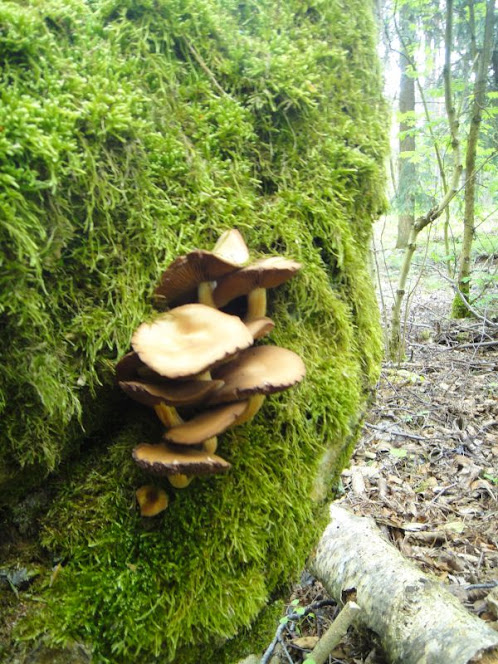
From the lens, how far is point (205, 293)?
159 cm

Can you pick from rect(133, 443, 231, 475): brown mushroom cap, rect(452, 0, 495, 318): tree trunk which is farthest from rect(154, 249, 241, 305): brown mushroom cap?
rect(452, 0, 495, 318): tree trunk

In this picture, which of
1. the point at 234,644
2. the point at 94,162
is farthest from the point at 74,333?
the point at 234,644

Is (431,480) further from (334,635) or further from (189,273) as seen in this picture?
(189,273)

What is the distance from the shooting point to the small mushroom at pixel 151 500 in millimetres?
1417

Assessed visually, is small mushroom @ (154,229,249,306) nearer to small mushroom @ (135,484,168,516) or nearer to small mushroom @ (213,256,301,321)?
small mushroom @ (213,256,301,321)

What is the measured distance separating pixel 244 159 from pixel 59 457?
1.35m

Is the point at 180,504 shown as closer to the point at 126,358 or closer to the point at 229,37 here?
the point at 126,358

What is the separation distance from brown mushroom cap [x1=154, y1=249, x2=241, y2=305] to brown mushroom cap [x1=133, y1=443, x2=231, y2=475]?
0.54 metres

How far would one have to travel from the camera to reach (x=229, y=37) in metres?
1.99

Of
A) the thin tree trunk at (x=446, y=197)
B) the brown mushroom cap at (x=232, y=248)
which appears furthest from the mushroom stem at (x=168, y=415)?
the thin tree trunk at (x=446, y=197)

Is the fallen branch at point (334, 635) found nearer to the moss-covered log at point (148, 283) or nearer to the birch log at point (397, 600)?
the birch log at point (397, 600)

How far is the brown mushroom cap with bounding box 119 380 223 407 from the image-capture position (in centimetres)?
131

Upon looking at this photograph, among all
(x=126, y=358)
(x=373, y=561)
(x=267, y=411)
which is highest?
(x=126, y=358)

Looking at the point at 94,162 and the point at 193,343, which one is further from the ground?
the point at 94,162
